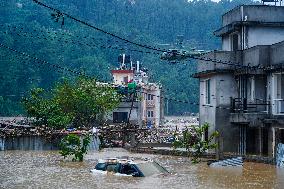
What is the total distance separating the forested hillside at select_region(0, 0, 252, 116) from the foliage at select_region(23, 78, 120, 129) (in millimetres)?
13978

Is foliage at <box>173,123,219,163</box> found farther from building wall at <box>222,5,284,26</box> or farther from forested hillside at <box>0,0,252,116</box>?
forested hillside at <box>0,0,252,116</box>

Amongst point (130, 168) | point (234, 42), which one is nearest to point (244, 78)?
point (234, 42)

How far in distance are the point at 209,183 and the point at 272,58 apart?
10942 millimetres

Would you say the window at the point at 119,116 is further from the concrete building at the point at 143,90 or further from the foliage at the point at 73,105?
the foliage at the point at 73,105

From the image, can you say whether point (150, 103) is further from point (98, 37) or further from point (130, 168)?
point (130, 168)

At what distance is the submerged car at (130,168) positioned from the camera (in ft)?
67.6

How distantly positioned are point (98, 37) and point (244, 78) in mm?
74590

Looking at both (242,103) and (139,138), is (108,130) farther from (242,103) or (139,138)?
(242,103)

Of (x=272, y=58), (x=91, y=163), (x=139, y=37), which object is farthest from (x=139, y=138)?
(x=139, y=37)

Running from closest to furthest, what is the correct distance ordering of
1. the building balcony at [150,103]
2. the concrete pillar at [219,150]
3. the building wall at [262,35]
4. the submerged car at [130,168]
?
1. the submerged car at [130,168]
2. the concrete pillar at [219,150]
3. the building wall at [262,35]
4. the building balcony at [150,103]

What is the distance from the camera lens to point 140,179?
791 inches

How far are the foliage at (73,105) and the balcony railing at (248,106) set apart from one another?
17.5m

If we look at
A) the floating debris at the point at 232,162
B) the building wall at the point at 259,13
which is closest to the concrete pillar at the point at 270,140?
the floating debris at the point at 232,162

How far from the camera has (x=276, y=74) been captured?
2866 cm
